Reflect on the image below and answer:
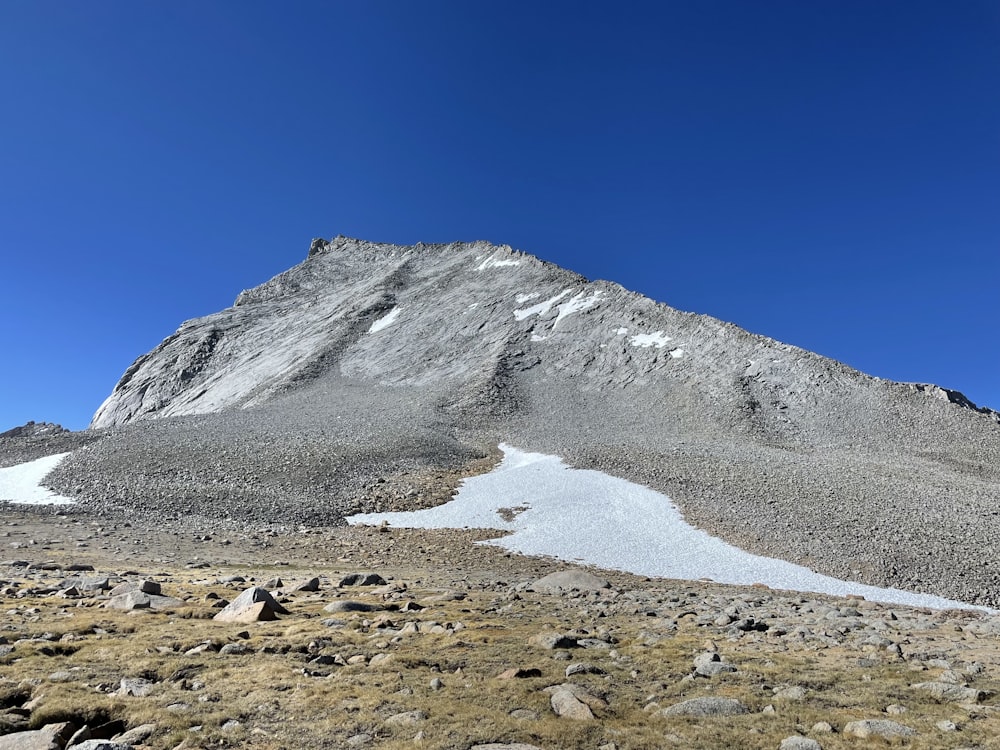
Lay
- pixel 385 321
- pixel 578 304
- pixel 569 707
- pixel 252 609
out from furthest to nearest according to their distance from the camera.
Answer: pixel 385 321 < pixel 578 304 < pixel 252 609 < pixel 569 707

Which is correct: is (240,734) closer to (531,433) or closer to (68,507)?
(68,507)

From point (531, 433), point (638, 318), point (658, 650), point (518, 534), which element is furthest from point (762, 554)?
point (638, 318)

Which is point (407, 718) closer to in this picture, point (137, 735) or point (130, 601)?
point (137, 735)

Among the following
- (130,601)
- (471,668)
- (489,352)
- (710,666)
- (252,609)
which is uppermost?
(489,352)

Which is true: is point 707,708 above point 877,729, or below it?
below

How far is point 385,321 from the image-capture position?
90500 millimetres

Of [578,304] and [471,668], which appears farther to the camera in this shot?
[578,304]

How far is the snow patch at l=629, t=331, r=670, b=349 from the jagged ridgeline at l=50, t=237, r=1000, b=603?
1.22ft

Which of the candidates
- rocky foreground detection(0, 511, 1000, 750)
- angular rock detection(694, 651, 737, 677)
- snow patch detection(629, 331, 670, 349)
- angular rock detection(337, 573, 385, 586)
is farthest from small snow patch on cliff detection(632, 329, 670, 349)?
angular rock detection(694, 651, 737, 677)

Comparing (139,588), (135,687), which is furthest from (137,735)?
(139,588)

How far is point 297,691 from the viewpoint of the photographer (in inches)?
324

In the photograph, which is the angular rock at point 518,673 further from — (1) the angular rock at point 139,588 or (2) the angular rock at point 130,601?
(1) the angular rock at point 139,588

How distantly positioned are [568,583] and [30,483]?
116ft

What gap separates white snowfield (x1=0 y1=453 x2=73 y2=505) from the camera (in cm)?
3306
